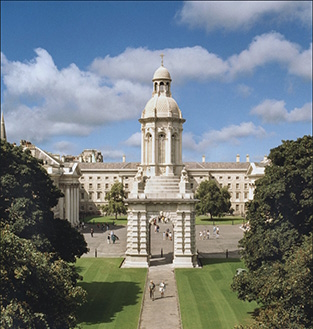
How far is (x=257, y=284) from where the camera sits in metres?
23.5

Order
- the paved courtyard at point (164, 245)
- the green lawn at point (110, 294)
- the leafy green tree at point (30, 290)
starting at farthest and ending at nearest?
the paved courtyard at point (164, 245) < the green lawn at point (110, 294) < the leafy green tree at point (30, 290)

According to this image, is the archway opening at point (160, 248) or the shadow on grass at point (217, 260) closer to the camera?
the shadow on grass at point (217, 260)

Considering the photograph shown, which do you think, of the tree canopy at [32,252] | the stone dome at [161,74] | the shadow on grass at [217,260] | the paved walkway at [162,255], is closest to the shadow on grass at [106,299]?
the paved walkway at [162,255]

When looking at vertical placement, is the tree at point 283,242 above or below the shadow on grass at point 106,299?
above

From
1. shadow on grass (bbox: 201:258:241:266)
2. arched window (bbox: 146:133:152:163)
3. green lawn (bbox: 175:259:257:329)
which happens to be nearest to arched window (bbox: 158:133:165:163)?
arched window (bbox: 146:133:152:163)

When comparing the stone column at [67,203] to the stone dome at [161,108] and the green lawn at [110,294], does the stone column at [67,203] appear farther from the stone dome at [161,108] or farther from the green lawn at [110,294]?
the stone dome at [161,108]

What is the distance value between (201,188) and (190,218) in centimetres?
4947

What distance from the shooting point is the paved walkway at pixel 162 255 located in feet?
86.3

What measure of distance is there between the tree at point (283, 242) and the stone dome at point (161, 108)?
1542cm

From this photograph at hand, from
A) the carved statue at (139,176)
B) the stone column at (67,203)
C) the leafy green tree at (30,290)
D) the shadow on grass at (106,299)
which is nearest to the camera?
the leafy green tree at (30,290)

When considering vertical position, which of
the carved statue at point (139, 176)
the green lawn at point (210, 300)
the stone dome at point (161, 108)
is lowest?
the green lawn at point (210, 300)

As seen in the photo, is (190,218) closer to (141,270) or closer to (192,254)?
(192,254)

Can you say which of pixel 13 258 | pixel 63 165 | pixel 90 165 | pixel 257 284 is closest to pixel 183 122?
pixel 257 284

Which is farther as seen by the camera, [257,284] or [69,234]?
[69,234]
